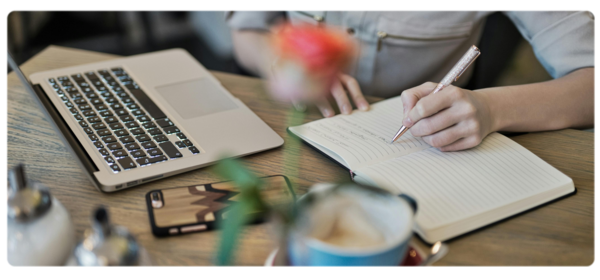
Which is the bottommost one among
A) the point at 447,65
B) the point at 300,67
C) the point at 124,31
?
the point at 124,31

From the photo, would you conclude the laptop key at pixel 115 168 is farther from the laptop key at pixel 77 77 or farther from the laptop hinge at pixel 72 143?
the laptop key at pixel 77 77

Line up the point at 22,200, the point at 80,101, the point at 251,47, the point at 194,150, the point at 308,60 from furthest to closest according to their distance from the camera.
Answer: the point at 251,47, the point at 80,101, the point at 194,150, the point at 22,200, the point at 308,60

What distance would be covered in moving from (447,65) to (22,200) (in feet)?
3.14

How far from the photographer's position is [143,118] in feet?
2.24

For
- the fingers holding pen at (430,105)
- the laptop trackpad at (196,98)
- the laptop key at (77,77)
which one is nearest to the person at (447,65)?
the fingers holding pen at (430,105)

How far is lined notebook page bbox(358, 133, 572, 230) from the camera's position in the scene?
51cm

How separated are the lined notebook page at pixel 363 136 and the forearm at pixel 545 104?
13 cm

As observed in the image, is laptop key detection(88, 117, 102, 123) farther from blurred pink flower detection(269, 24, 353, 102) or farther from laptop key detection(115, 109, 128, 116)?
blurred pink flower detection(269, 24, 353, 102)

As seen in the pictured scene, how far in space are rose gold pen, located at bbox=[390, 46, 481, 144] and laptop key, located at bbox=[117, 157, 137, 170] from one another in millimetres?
348

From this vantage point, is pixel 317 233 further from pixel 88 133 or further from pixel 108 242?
pixel 88 133

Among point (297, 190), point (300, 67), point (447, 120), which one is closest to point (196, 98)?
point (297, 190)

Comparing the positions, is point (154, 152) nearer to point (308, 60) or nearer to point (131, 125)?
point (131, 125)

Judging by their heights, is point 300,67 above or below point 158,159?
above

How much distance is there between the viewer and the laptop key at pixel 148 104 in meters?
0.70
